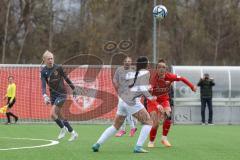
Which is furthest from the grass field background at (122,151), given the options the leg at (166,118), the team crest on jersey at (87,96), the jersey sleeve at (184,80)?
the team crest on jersey at (87,96)

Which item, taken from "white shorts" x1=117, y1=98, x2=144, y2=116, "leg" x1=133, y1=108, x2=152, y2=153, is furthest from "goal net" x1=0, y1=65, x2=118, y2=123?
"white shorts" x1=117, y1=98, x2=144, y2=116

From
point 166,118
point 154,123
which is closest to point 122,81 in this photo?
point 154,123

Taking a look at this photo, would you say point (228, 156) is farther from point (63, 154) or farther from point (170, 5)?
point (170, 5)

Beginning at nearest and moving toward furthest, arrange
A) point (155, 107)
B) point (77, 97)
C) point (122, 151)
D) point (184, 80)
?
1. point (122, 151)
2. point (184, 80)
3. point (155, 107)
4. point (77, 97)

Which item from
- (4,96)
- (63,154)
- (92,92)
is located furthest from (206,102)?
(63,154)

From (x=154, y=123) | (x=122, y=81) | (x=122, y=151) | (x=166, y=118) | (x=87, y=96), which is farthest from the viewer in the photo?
(x=87, y=96)

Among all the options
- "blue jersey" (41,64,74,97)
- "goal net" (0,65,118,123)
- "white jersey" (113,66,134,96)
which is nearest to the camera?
"white jersey" (113,66,134,96)

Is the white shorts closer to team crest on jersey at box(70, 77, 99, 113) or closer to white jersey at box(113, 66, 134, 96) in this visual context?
white jersey at box(113, 66, 134, 96)

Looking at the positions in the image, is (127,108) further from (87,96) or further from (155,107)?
(87,96)

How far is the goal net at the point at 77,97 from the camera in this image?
30.2 meters

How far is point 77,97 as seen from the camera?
3041 cm

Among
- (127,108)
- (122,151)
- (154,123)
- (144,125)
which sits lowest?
(122,151)

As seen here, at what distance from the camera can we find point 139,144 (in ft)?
45.8

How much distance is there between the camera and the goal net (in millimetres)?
30203
